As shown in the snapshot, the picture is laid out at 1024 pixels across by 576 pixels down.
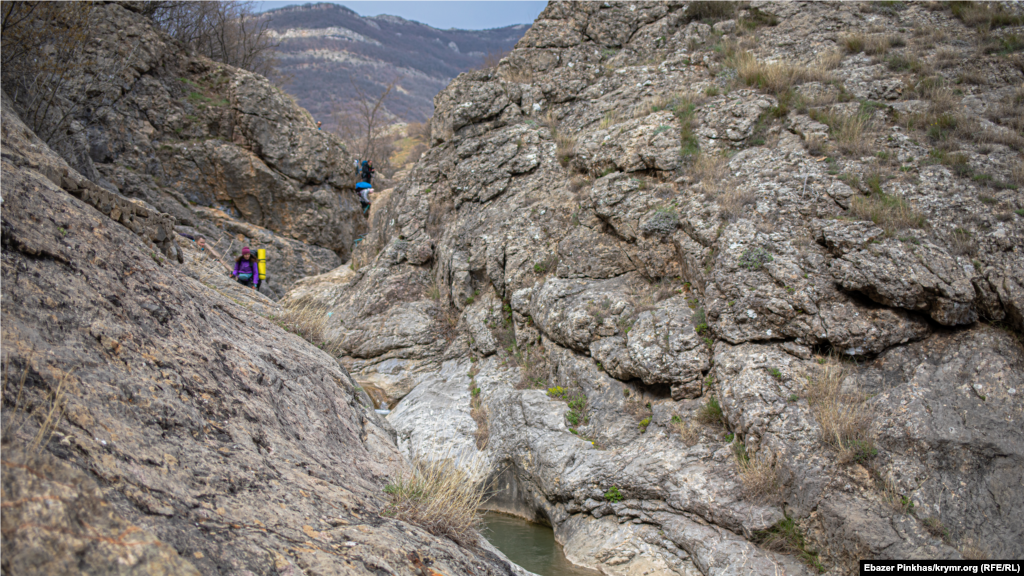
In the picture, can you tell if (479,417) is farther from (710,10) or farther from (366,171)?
(366,171)

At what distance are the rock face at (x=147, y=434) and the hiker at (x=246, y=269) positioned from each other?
731 centimetres

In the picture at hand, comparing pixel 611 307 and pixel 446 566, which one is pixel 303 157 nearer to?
pixel 611 307

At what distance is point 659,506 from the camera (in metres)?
6.29

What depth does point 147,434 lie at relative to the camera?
304cm

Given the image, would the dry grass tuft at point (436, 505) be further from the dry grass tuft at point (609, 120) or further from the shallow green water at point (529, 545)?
the dry grass tuft at point (609, 120)

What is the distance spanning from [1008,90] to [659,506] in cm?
871

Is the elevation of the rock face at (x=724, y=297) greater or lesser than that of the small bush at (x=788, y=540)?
greater

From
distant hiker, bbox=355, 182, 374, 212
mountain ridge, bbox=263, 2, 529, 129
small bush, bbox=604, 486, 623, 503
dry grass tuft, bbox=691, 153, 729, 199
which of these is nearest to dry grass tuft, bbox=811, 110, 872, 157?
dry grass tuft, bbox=691, 153, 729, 199

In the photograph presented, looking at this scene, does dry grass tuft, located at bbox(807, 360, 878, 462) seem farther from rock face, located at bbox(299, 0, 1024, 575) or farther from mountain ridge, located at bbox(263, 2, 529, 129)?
mountain ridge, located at bbox(263, 2, 529, 129)

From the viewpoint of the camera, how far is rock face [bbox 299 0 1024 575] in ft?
18.1

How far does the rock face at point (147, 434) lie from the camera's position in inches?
86.2

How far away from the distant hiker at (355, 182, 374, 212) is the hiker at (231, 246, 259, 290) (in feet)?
22.8

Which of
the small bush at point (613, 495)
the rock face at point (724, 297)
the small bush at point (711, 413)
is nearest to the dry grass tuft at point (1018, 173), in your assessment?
the rock face at point (724, 297)

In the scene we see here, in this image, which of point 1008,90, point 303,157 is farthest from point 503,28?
point 1008,90
